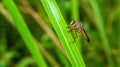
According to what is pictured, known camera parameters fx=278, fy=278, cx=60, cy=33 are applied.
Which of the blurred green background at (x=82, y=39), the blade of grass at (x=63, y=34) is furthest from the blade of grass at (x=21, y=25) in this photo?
the blurred green background at (x=82, y=39)

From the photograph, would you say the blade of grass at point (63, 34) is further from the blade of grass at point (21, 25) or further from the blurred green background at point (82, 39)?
the blurred green background at point (82, 39)

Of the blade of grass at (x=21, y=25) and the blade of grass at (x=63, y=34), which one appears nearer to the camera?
the blade of grass at (x=63, y=34)

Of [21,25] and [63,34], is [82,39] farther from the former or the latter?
[63,34]

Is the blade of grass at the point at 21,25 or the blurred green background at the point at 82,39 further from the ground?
the blade of grass at the point at 21,25

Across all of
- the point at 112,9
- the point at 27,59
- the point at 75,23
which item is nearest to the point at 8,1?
the point at 75,23

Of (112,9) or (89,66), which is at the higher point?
(112,9)

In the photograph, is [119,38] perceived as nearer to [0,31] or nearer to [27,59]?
[27,59]

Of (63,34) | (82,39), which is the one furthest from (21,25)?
(82,39)

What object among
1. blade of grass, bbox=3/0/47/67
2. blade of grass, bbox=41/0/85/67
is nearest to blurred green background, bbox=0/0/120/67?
blade of grass, bbox=3/0/47/67
